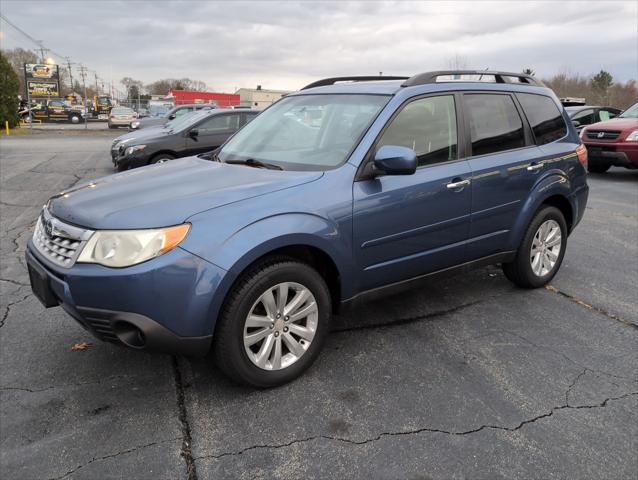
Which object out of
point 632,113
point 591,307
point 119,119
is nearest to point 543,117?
point 591,307

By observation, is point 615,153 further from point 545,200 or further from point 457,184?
point 457,184

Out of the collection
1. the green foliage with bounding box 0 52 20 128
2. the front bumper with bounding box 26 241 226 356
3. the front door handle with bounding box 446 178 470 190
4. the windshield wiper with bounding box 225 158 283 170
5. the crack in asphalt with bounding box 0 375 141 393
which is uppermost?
the green foliage with bounding box 0 52 20 128

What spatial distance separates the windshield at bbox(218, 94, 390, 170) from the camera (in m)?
3.38

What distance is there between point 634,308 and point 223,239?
3.61 metres

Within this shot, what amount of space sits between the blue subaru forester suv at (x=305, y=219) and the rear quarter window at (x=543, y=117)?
2cm

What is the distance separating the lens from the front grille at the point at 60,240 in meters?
2.67

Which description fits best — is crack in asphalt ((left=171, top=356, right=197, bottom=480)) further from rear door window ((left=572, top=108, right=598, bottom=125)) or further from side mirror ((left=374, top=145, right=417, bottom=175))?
rear door window ((left=572, top=108, right=598, bottom=125))

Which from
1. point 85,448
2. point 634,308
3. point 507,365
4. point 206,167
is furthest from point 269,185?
point 634,308

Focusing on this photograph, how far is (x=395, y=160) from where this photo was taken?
307cm

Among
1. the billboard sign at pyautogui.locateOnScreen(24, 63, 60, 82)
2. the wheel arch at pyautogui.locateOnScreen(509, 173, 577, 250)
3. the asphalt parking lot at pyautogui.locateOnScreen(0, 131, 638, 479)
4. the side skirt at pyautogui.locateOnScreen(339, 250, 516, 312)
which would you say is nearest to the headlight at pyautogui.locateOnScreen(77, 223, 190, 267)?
the asphalt parking lot at pyautogui.locateOnScreen(0, 131, 638, 479)

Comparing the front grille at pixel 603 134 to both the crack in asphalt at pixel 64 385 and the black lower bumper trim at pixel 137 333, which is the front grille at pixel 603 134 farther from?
the crack in asphalt at pixel 64 385

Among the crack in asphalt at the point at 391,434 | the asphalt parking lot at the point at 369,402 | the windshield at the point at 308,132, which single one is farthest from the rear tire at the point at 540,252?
the windshield at the point at 308,132

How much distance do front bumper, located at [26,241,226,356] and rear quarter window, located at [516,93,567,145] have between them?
3238 mm

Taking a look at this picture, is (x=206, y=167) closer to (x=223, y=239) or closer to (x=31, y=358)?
(x=223, y=239)
